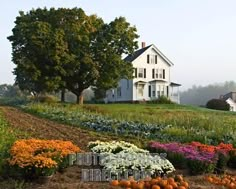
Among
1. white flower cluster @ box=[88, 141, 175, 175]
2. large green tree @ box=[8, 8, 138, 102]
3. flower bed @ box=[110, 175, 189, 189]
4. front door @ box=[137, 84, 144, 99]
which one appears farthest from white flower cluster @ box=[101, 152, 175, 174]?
front door @ box=[137, 84, 144, 99]

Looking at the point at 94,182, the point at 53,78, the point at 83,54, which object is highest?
the point at 83,54

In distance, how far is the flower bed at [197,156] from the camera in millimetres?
8445

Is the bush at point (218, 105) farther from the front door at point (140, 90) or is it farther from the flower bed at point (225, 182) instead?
the flower bed at point (225, 182)

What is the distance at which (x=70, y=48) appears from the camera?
41.0m

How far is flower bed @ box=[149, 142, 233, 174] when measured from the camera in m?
8.45

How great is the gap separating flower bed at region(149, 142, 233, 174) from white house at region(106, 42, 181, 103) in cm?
4266

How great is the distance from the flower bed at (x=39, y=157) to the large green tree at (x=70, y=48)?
97.8 feet

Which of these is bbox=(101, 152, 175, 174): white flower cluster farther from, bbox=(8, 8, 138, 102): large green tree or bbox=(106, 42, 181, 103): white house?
bbox=(106, 42, 181, 103): white house

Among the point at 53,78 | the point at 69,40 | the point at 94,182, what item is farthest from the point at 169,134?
the point at 69,40

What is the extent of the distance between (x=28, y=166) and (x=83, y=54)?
33.8 metres

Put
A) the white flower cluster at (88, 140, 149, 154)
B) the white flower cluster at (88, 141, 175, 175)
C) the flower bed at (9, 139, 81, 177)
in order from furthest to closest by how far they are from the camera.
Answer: the white flower cluster at (88, 140, 149, 154) → the white flower cluster at (88, 141, 175, 175) → the flower bed at (9, 139, 81, 177)

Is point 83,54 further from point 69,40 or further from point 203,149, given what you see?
point 203,149

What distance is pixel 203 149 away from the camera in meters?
9.48

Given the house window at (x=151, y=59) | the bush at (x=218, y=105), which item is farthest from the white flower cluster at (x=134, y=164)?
the house window at (x=151, y=59)
